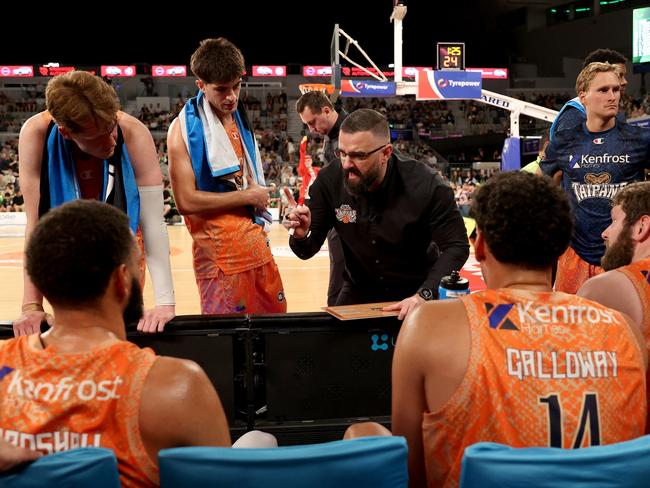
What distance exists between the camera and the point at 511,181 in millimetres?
1488

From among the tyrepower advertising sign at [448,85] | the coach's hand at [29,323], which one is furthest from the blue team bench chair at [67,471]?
the tyrepower advertising sign at [448,85]

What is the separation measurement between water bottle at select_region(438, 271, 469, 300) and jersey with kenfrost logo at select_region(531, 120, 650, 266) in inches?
49.2

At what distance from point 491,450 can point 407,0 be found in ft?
105

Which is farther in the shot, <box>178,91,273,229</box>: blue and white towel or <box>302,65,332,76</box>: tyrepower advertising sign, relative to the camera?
<box>302,65,332,76</box>: tyrepower advertising sign

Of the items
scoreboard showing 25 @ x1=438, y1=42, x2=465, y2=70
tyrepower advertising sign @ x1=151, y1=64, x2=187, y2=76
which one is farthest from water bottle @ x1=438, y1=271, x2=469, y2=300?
tyrepower advertising sign @ x1=151, y1=64, x2=187, y2=76

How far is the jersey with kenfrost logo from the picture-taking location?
3.50 meters

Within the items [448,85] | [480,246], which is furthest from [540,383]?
[448,85]

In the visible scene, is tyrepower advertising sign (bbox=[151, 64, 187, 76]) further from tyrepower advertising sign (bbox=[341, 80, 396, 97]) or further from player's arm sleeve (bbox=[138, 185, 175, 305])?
player's arm sleeve (bbox=[138, 185, 175, 305])

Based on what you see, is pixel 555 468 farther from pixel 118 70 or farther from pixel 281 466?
pixel 118 70

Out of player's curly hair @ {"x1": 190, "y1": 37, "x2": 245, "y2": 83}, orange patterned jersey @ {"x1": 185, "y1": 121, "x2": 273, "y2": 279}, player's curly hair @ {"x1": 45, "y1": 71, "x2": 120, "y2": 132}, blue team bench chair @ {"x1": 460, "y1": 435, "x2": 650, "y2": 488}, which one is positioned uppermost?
player's curly hair @ {"x1": 190, "y1": 37, "x2": 245, "y2": 83}

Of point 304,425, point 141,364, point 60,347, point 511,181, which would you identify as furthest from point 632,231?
point 60,347

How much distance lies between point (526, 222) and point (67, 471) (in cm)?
107

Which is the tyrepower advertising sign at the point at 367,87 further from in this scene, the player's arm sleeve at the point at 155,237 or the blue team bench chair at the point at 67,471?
the blue team bench chair at the point at 67,471

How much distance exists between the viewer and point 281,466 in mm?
1108
